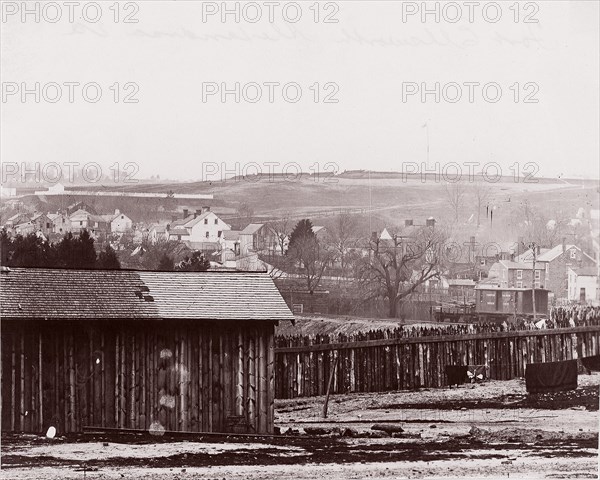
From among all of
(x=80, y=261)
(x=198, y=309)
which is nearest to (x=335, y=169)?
(x=198, y=309)

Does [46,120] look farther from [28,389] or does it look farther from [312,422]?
[312,422]

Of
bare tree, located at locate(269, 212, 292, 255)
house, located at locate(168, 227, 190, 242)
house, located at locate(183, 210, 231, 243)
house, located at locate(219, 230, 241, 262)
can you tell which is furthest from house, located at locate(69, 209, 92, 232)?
bare tree, located at locate(269, 212, 292, 255)

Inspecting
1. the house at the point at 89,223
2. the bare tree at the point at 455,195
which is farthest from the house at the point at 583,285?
the house at the point at 89,223

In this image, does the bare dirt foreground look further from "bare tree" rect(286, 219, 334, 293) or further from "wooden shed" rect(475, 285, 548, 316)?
"bare tree" rect(286, 219, 334, 293)

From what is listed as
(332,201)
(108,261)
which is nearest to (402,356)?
(332,201)

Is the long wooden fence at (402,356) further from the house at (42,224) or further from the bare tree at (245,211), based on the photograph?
the house at (42,224)

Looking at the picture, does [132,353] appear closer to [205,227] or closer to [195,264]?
[195,264]
